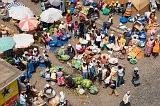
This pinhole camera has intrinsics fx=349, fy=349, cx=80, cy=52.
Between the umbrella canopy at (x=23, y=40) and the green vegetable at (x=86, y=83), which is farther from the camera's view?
the umbrella canopy at (x=23, y=40)

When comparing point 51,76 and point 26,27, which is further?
point 26,27

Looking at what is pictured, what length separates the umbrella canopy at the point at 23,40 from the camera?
20.8m

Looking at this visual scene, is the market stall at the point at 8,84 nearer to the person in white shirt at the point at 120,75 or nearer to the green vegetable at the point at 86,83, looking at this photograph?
the green vegetable at the point at 86,83

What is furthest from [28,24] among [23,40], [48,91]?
[48,91]

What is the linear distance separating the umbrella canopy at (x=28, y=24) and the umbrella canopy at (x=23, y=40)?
1094 mm

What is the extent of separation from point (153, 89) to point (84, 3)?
10213 millimetres

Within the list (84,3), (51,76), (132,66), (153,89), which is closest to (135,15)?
(84,3)

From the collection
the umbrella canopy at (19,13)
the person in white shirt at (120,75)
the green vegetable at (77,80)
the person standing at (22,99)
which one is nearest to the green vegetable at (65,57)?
the green vegetable at (77,80)

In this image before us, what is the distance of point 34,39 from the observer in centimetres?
2316

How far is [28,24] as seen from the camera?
22344mm

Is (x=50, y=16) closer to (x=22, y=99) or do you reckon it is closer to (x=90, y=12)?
(x=90, y=12)

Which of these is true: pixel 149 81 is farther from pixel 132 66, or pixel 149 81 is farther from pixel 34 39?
pixel 34 39

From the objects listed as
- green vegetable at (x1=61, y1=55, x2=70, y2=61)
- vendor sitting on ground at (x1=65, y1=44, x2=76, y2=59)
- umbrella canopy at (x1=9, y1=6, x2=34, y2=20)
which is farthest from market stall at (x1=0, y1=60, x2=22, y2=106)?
umbrella canopy at (x1=9, y1=6, x2=34, y2=20)

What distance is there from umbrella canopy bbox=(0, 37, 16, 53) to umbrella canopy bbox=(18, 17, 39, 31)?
69.4 inches
